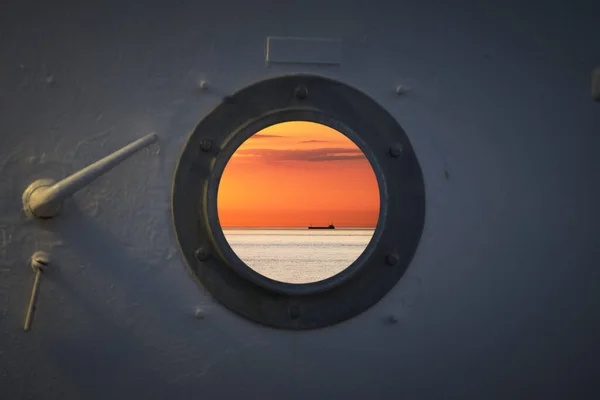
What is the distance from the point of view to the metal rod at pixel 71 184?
1.41m

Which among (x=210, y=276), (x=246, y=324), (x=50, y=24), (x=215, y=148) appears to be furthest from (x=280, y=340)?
(x=50, y=24)

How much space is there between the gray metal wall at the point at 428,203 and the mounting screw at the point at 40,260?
2 centimetres

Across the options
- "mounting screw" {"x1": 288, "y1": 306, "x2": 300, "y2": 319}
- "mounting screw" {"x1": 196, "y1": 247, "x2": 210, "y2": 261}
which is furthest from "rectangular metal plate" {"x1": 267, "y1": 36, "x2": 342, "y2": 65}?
"mounting screw" {"x1": 288, "y1": 306, "x2": 300, "y2": 319}

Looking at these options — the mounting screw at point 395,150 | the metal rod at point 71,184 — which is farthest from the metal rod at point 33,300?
the mounting screw at point 395,150

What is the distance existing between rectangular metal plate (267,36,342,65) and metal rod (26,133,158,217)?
0.30 m

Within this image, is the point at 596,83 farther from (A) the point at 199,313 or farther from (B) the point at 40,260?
(B) the point at 40,260

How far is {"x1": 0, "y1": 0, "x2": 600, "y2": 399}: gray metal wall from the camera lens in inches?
58.0

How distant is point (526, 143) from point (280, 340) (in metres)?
0.68

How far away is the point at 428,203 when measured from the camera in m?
1.58

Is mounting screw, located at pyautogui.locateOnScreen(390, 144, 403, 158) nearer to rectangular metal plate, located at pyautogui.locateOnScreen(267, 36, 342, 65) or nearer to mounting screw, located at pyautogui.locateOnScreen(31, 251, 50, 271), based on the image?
rectangular metal plate, located at pyautogui.locateOnScreen(267, 36, 342, 65)

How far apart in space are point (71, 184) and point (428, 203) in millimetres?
725

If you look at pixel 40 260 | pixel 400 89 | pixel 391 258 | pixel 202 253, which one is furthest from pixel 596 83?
pixel 40 260

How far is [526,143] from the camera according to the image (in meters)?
1.62

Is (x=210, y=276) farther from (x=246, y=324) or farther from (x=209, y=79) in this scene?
(x=209, y=79)
